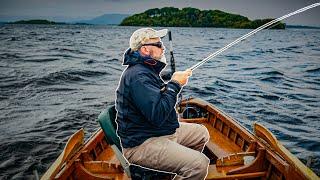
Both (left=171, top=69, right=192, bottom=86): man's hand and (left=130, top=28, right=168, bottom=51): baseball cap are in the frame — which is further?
(left=171, top=69, right=192, bottom=86): man's hand

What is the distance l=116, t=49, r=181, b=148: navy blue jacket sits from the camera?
13.3 ft

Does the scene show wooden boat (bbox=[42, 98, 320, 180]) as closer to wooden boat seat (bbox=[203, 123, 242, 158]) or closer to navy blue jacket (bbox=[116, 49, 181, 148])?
wooden boat seat (bbox=[203, 123, 242, 158])

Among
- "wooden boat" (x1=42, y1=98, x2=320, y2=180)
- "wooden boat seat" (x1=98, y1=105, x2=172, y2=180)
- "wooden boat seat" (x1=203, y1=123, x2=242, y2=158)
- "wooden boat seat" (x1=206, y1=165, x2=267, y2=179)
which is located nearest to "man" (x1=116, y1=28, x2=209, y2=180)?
"wooden boat seat" (x1=98, y1=105, x2=172, y2=180)

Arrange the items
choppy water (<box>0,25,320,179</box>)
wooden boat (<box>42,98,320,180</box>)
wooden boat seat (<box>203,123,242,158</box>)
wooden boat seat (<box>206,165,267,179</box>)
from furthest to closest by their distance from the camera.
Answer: choppy water (<box>0,25,320,179</box>) → wooden boat seat (<box>203,123,242,158</box>) → wooden boat seat (<box>206,165,267,179</box>) → wooden boat (<box>42,98,320,180</box>)

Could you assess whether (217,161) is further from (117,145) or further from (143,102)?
(143,102)

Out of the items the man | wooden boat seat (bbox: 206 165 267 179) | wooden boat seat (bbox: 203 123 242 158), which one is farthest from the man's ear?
wooden boat seat (bbox: 203 123 242 158)

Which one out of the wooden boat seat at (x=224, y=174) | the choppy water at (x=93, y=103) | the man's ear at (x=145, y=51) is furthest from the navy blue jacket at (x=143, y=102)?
the choppy water at (x=93, y=103)

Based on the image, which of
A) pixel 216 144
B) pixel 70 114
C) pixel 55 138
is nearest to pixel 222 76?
pixel 70 114

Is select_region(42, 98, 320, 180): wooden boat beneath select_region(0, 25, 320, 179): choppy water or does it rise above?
above

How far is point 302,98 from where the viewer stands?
1803cm

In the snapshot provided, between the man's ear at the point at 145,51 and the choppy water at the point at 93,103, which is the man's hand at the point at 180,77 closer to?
the man's ear at the point at 145,51

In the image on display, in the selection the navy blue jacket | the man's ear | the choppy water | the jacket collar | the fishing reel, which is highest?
the man's ear

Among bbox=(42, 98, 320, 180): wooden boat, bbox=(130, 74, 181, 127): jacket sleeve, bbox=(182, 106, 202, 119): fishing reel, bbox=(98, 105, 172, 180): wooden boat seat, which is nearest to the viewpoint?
bbox=(130, 74, 181, 127): jacket sleeve

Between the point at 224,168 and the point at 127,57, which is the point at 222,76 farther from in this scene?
the point at 127,57
